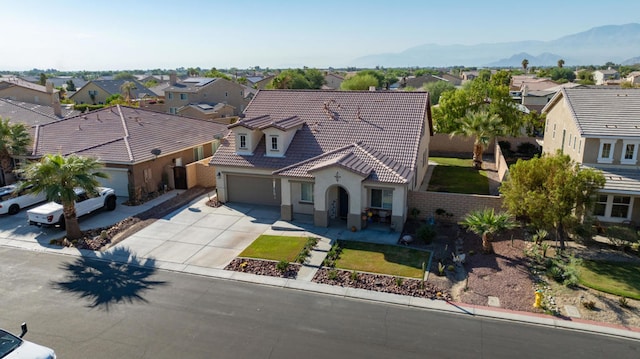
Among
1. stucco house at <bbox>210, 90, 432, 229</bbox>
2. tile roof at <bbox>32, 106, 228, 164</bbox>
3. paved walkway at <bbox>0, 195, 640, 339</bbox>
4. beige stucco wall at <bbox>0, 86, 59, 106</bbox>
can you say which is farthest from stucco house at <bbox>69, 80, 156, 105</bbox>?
paved walkway at <bbox>0, 195, 640, 339</bbox>

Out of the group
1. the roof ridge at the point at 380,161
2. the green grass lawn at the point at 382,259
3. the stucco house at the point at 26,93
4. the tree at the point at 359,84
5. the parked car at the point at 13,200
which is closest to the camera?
the green grass lawn at the point at 382,259

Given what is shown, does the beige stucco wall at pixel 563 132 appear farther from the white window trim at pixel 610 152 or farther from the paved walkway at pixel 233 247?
the paved walkway at pixel 233 247

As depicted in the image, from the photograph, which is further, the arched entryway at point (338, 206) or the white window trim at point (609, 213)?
the arched entryway at point (338, 206)

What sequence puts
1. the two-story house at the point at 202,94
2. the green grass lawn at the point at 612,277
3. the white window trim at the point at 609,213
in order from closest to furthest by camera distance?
the green grass lawn at the point at 612,277 < the white window trim at the point at 609,213 < the two-story house at the point at 202,94

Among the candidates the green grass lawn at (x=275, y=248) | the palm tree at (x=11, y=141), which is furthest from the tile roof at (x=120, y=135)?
the green grass lawn at (x=275, y=248)

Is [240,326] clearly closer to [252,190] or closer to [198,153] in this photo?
[252,190]

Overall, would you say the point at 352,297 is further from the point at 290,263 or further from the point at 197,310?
the point at 197,310

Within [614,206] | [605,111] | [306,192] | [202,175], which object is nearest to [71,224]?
[202,175]

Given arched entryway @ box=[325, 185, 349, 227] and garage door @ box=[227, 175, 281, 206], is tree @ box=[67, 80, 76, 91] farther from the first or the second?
arched entryway @ box=[325, 185, 349, 227]
